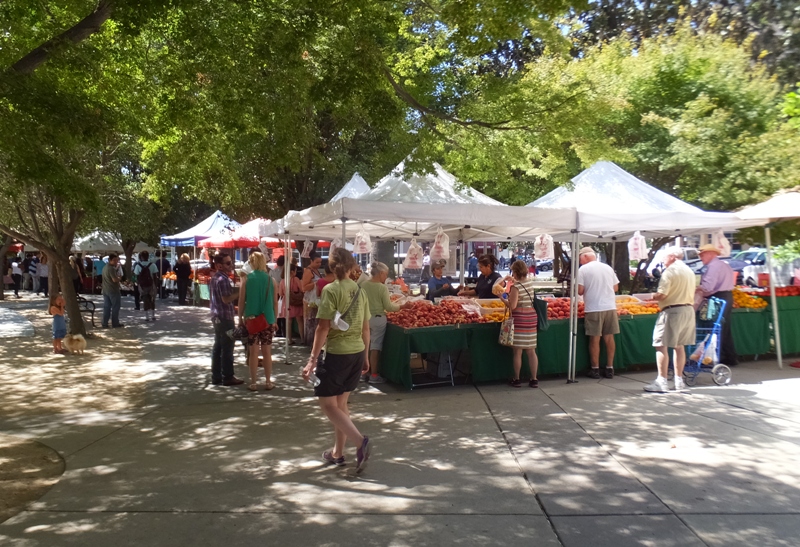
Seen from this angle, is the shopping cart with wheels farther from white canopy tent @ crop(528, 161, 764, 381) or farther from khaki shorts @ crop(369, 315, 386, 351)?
khaki shorts @ crop(369, 315, 386, 351)

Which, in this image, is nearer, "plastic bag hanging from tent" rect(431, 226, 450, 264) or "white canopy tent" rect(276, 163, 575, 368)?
"white canopy tent" rect(276, 163, 575, 368)

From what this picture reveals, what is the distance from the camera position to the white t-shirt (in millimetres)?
9070

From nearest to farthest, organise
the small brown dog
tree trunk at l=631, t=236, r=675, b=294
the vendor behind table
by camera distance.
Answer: the vendor behind table, the small brown dog, tree trunk at l=631, t=236, r=675, b=294

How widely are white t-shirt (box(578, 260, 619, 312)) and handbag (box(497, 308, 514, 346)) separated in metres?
1.34

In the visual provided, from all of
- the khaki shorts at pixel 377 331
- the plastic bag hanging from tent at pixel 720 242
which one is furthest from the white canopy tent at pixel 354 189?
the plastic bag hanging from tent at pixel 720 242

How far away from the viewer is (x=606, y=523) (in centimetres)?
422

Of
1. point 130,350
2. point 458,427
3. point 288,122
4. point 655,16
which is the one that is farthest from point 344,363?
point 655,16

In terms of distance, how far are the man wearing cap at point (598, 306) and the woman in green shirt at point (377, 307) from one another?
8.22 feet

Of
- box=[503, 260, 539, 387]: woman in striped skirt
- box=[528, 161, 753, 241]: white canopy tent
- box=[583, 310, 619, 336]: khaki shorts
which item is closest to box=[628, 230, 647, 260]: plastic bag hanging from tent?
box=[528, 161, 753, 241]: white canopy tent

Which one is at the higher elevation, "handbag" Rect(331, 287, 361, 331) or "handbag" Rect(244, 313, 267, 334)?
"handbag" Rect(331, 287, 361, 331)

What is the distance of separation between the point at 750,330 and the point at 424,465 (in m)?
7.12

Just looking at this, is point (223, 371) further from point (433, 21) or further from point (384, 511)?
point (433, 21)

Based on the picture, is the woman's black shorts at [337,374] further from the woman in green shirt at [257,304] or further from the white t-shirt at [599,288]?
the white t-shirt at [599,288]

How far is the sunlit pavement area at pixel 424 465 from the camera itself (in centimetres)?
416
